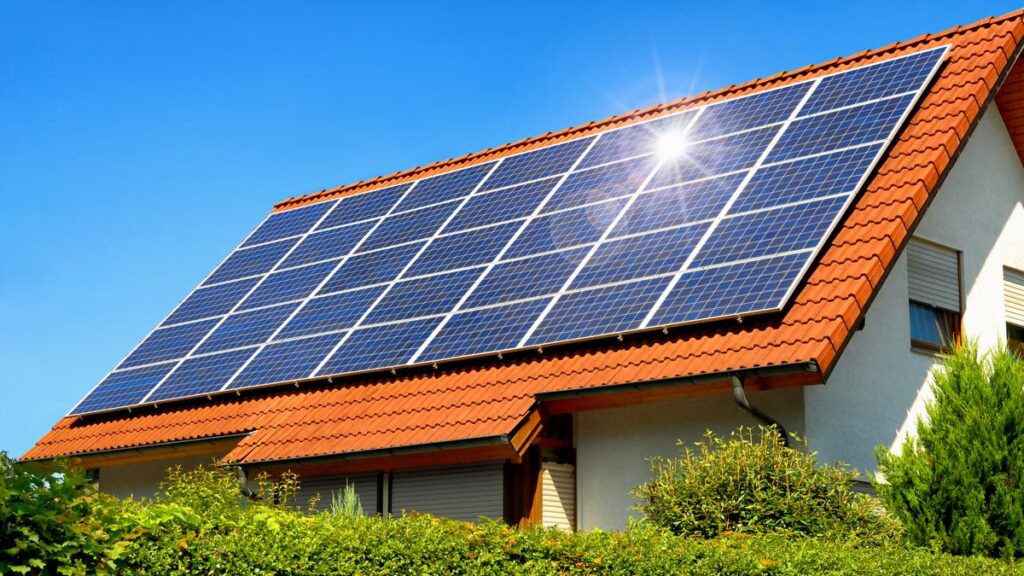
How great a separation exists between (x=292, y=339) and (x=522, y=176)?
457cm

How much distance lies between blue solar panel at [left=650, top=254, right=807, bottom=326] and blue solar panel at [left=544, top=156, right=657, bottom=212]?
323cm

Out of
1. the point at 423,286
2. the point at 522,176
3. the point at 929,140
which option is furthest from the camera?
the point at 522,176

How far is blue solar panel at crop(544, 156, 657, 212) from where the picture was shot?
19.5m

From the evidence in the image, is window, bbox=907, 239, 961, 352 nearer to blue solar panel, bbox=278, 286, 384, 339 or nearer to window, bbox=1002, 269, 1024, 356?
window, bbox=1002, 269, 1024, 356

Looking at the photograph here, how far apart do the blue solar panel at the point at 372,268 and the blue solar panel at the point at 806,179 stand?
5595 millimetres

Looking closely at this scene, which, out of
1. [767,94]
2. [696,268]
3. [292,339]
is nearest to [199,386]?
[292,339]

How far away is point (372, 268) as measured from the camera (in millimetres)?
20984

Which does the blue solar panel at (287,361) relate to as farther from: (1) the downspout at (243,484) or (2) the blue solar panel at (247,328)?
(1) the downspout at (243,484)

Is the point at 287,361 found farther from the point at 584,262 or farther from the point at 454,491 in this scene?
the point at 584,262

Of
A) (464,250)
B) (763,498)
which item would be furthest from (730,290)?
(464,250)

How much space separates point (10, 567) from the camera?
8328 mm

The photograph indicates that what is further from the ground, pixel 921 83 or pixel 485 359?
pixel 921 83

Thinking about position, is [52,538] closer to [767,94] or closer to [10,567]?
[10,567]

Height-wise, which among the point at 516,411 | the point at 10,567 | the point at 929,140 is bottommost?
the point at 10,567
